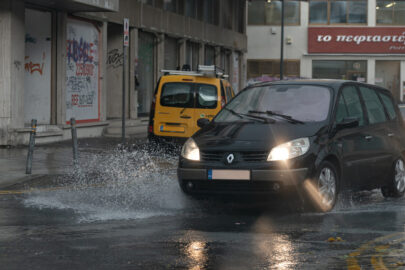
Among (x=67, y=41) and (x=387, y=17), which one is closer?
(x=67, y=41)

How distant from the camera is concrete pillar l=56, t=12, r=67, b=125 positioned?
68.6 ft

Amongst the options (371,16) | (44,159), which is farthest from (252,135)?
(371,16)

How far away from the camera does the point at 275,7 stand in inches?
2148

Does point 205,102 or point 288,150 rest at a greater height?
point 205,102

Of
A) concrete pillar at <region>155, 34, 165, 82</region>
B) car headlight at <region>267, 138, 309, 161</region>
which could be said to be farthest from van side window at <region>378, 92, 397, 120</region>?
concrete pillar at <region>155, 34, 165, 82</region>

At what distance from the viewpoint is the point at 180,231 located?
7707 mm

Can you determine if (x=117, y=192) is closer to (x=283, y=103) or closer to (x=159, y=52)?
(x=283, y=103)

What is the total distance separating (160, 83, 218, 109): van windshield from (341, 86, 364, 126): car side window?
782 cm

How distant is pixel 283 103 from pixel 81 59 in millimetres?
13465

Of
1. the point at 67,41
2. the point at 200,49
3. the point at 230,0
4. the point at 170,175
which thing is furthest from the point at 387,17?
the point at 170,175

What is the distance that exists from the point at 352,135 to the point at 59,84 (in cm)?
1258

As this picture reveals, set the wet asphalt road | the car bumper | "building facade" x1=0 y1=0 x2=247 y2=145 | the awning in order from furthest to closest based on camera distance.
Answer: the awning, "building facade" x1=0 y1=0 x2=247 y2=145, the car bumper, the wet asphalt road

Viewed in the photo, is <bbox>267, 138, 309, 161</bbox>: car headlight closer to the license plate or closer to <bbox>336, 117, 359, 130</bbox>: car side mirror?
the license plate

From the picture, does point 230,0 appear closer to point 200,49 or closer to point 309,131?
point 200,49
